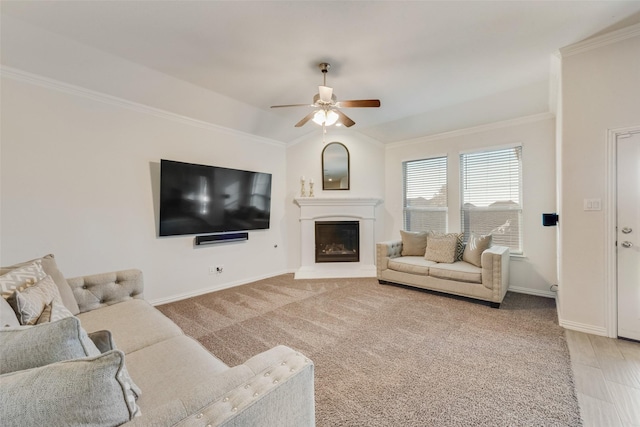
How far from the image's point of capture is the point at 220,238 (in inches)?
163

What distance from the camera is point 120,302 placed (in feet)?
7.27

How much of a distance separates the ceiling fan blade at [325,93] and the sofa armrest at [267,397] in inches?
96.7

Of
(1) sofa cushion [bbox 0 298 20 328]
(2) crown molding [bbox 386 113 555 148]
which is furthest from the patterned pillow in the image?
(2) crown molding [bbox 386 113 555 148]

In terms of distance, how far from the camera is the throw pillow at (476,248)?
12.3 feet

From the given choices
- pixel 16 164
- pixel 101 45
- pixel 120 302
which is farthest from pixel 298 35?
pixel 16 164

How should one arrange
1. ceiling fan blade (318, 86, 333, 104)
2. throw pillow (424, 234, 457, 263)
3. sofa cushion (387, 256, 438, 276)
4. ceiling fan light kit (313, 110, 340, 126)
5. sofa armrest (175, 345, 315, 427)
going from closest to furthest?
1. sofa armrest (175, 345, 315, 427)
2. ceiling fan blade (318, 86, 333, 104)
3. ceiling fan light kit (313, 110, 340, 126)
4. sofa cushion (387, 256, 438, 276)
5. throw pillow (424, 234, 457, 263)

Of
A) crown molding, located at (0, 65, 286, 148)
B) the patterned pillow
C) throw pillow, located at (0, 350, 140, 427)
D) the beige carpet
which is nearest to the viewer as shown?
throw pillow, located at (0, 350, 140, 427)

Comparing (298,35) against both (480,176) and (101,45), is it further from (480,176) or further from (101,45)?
(480,176)

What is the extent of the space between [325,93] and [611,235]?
9.97 feet

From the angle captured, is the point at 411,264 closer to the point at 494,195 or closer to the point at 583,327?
the point at 494,195

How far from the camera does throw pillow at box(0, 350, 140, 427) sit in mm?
600

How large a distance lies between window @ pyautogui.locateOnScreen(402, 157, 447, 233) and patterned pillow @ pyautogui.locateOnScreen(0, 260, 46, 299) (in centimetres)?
499

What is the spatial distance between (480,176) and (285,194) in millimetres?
3404

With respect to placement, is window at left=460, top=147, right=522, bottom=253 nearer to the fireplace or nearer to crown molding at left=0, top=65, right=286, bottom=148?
the fireplace
